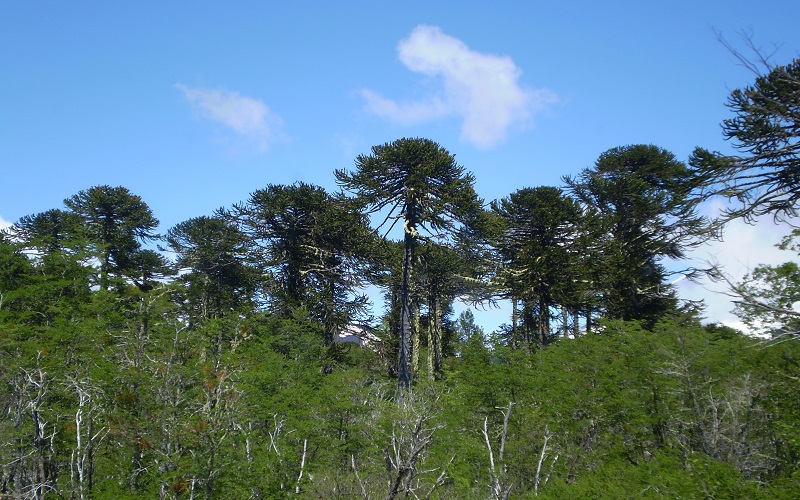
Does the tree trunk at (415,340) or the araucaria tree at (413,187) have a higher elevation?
the araucaria tree at (413,187)

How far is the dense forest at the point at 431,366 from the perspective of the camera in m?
11.2

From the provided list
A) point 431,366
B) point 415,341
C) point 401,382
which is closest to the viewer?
point 401,382

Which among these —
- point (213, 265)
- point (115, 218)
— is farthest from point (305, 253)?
point (115, 218)

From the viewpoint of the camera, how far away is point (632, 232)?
29.0 m

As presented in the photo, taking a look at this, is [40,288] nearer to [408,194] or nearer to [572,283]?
[408,194]

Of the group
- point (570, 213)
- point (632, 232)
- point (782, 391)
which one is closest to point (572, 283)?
point (570, 213)

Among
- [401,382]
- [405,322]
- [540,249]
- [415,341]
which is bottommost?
[401,382]

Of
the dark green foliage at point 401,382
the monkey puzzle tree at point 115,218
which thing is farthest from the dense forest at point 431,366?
the monkey puzzle tree at point 115,218

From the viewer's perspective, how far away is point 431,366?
2967 cm

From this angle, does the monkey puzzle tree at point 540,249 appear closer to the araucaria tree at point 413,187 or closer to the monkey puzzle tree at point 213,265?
the araucaria tree at point 413,187

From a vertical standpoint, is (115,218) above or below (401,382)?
above

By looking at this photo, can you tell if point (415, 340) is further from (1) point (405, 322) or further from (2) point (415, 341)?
(1) point (405, 322)

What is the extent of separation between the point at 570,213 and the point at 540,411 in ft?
45.9

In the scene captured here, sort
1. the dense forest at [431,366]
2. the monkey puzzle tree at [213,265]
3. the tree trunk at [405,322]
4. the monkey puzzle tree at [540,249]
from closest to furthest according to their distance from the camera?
the dense forest at [431,366]
the tree trunk at [405,322]
the monkey puzzle tree at [540,249]
the monkey puzzle tree at [213,265]
